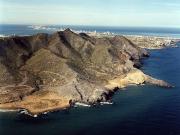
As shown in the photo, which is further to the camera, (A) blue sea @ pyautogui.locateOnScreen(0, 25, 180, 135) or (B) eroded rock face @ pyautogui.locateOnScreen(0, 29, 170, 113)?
(B) eroded rock face @ pyautogui.locateOnScreen(0, 29, 170, 113)

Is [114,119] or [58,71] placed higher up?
[58,71]

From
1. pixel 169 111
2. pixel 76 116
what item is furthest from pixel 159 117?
pixel 76 116

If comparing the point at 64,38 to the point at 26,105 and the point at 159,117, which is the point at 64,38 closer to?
the point at 26,105

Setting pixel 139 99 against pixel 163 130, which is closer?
pixel 163 130

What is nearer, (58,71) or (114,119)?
(114,119)

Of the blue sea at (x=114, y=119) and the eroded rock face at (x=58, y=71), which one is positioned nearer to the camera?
the blue sea at (x=114, y=119)

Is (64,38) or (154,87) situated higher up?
(64,38)

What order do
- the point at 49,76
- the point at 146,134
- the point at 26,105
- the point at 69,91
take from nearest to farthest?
1. the point at 146,134
2. the point at 26,105
3. the point at 69,91
4. the point at 49,76

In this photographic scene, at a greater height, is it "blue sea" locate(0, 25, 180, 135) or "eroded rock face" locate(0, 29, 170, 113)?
"eroded rock face" locate(0, 29, 170, 113)
